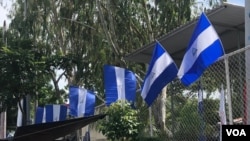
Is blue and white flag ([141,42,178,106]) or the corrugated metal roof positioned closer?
blue and white flag ([141,42,178,106])

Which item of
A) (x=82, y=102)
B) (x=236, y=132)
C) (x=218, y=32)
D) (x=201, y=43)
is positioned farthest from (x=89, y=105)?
(x=236, y=132)

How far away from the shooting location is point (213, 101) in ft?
24.2

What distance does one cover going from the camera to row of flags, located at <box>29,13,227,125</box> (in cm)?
679

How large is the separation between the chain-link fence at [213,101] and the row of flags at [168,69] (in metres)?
0.30

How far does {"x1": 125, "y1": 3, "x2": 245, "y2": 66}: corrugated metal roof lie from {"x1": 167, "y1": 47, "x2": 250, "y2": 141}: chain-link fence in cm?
147

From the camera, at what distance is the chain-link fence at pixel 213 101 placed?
Answer: 6.34m

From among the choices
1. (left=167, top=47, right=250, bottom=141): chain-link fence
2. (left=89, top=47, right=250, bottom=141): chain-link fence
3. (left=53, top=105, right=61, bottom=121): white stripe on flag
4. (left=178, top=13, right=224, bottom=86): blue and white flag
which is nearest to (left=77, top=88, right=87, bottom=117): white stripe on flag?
(left=53, top=105, right=61, bottom=121): white stripe on flag

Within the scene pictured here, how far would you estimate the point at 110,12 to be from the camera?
19.7 meters

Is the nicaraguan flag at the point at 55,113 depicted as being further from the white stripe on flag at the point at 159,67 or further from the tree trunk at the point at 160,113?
the white stripe on flag at the point at 159,67

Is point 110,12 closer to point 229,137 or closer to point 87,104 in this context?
point 87,104

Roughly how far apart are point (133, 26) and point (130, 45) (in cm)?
87

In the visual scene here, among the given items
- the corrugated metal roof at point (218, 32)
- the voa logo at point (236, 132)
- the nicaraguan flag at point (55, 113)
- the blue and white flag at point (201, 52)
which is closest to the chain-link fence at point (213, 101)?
the blue and white flag at point (201, 52)

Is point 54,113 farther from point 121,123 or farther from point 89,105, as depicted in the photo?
point 121,123

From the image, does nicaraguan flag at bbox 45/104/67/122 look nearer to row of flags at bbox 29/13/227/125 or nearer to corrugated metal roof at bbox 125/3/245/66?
corrugated metal roof at bbox 125/3/245/66
